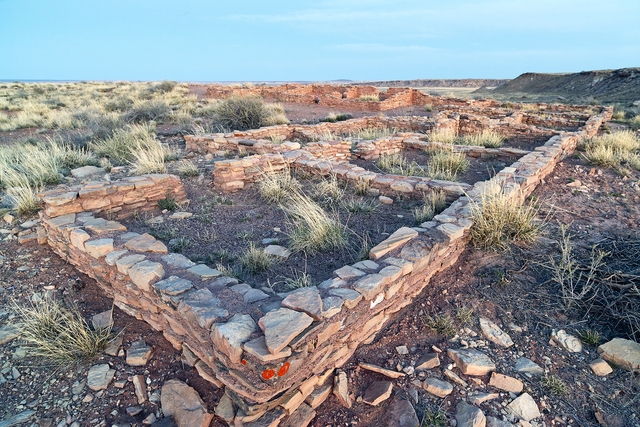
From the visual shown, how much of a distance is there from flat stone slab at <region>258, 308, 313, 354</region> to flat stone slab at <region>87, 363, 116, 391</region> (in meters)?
1.27

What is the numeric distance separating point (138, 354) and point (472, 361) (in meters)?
2.39

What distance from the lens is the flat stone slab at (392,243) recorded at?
3064 millimetres

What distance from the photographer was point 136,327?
3.00 m

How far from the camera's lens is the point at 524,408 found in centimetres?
221

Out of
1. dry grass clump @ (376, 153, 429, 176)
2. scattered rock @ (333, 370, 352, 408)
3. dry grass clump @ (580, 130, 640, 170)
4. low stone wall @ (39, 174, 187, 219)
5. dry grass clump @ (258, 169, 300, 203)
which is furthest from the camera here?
dry grass clump @ (580, 130, 640, 170)

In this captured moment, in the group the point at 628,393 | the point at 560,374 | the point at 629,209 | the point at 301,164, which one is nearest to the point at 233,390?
the point at 560,374

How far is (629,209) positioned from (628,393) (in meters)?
3.58

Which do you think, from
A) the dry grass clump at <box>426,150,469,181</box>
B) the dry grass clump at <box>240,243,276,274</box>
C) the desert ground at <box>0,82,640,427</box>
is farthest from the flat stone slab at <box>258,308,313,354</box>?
the dry grass clump at <box>426,150,469,181</box>

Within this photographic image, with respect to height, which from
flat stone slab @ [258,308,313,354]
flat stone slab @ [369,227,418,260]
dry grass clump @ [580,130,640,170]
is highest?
dry grass clump @ [580,130,640,170]

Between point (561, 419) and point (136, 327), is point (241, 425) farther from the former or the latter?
point (561, 419)

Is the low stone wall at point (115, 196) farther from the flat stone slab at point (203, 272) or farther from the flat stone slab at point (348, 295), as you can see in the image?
the flat stone slab at point (348, 295)

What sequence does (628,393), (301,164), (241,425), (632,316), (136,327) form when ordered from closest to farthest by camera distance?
(241,425) < (628,393) < (632,316) < (136,327) < (301,164)

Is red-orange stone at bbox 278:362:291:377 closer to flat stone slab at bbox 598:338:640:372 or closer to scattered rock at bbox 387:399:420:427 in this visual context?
scattered rock at bbox 387:399:420:427

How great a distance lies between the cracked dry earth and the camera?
87.4 inches
